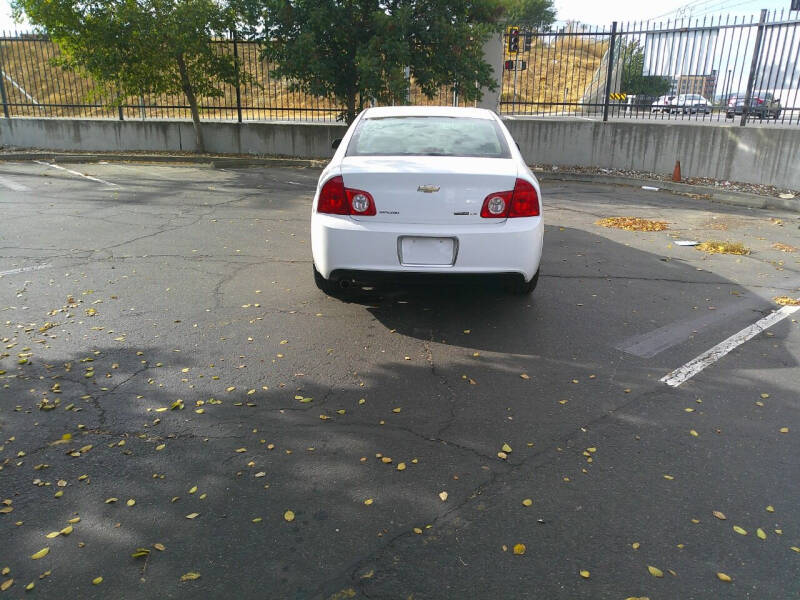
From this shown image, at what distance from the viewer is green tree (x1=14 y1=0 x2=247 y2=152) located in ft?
A: 43.7

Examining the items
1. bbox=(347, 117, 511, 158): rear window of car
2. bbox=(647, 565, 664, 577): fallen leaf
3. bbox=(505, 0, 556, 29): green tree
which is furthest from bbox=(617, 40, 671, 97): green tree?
bbox=(505, 0, 556, 29): green tree

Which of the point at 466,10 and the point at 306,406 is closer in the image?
the point at 306,406

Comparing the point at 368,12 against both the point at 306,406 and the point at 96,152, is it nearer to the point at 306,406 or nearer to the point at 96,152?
the point at 96,152

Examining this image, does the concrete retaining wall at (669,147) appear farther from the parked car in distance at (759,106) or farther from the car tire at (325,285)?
the car tire at (325,285)

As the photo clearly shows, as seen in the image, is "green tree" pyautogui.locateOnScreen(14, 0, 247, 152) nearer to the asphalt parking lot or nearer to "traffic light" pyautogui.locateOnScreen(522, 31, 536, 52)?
"traffic light" pyautogui.locateOnScreen(522, 31, 536, 52)

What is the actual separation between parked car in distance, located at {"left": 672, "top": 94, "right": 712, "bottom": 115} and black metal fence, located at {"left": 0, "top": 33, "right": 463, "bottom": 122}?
4.96 meters

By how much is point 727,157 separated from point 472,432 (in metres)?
11.2

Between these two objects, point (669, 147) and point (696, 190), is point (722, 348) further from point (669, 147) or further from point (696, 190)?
point (669, 147)

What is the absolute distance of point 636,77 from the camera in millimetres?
14359

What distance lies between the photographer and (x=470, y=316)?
516 centimetres

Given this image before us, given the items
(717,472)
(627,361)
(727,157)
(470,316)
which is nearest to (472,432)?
(717,472)

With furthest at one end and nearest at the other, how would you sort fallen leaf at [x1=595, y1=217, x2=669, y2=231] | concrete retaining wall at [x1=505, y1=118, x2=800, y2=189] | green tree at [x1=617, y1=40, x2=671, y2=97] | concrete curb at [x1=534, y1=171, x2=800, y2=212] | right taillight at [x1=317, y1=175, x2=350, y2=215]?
green tree at [x1=617, y1=40, x2=671, y2=97], concrete retaining wall at [x1=505, y1=118, x2=800, y2=189], concrete curb at [x1=534, y1=171, x2=800, y2=212], fallen leaf at [x1=595, y1=217, x2=669, y2=231], right taillight at [x1=317, y1=175, x2=350, y2=215]

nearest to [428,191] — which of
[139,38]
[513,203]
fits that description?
[513,203]

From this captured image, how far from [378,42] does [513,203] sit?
368 inches
